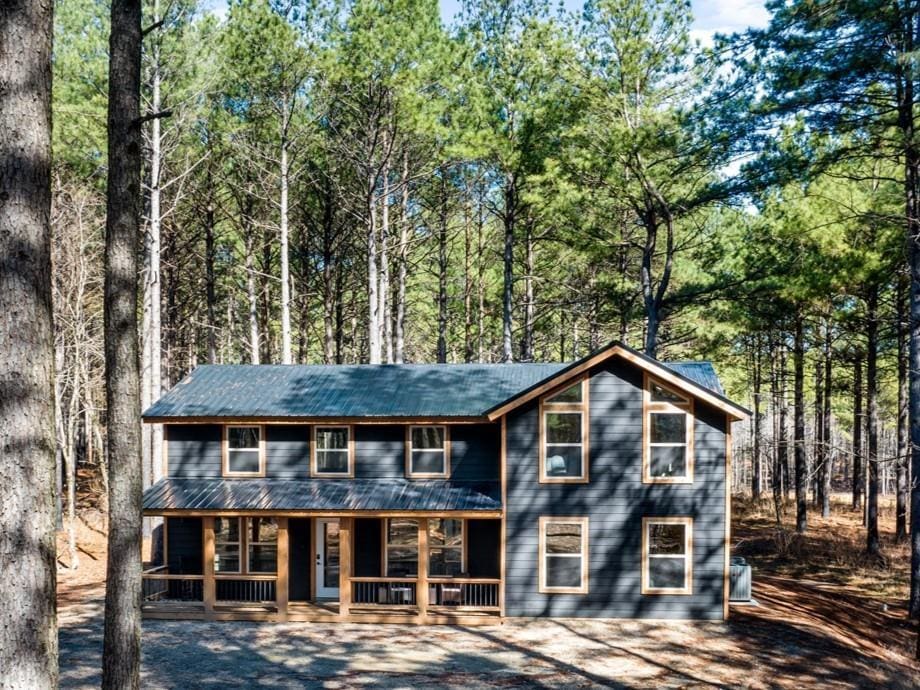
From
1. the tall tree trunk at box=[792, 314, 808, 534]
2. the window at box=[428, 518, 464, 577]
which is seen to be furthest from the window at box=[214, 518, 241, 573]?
the tall tree trunk at box=[792, 314, 808, 534]

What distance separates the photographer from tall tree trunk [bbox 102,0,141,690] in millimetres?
7828

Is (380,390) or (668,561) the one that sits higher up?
(380,390)

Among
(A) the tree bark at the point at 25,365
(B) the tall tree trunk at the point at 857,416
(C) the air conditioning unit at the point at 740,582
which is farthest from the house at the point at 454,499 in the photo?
(A) the tree bark at the point at 25,365

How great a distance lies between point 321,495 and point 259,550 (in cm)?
253

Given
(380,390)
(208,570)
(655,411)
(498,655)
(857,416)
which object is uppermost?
(380,390)

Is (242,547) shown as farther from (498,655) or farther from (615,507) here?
(615,507)

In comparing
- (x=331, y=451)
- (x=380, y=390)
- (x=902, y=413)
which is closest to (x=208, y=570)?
(x=331, y=451)

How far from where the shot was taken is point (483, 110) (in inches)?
936

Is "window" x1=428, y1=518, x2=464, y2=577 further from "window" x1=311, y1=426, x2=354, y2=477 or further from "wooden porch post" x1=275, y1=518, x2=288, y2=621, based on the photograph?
"wooden porch post" x1=275, y1=518, x2=288, y2=621

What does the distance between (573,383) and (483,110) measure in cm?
1128

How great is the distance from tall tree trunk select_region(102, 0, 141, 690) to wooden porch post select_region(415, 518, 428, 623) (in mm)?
8312

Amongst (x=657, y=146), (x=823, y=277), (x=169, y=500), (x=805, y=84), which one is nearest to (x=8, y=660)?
(x=169, y=500)

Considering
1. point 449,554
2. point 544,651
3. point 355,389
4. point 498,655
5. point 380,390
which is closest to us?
point 498,655

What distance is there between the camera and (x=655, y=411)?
52.4 ft
